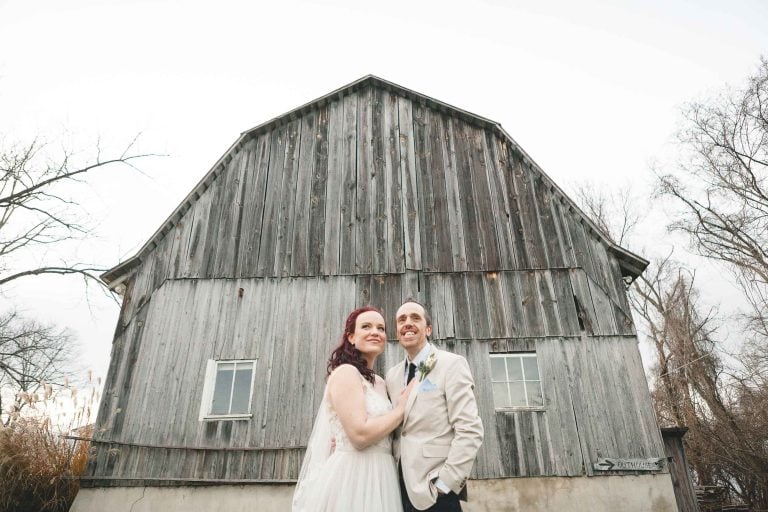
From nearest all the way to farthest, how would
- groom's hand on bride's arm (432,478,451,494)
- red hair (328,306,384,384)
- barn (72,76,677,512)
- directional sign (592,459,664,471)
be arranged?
1. groom's hand on bride's arm (432,478,451,494)
2. red hair (328,306,384,384)
3. directional sign (592,459,664,471)
4. barn (72,76,677,512)

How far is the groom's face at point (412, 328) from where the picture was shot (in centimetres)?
327

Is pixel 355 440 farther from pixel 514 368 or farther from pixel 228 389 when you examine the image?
pixel 228 389

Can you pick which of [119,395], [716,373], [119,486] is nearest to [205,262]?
[119,395]

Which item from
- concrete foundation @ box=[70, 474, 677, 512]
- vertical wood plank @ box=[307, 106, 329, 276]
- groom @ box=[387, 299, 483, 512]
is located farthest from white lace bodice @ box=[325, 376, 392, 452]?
vertical wood plank @ box=[307, 106, 329, 276]

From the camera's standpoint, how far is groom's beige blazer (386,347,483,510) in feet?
9.02

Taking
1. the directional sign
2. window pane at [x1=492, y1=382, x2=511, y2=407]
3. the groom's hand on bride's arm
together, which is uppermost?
window pane at [x1=492, y1=382, x2=511, y2=407]

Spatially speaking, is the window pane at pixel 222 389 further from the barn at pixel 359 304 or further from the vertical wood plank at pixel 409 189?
the vertical wood plank at pixel 409 189

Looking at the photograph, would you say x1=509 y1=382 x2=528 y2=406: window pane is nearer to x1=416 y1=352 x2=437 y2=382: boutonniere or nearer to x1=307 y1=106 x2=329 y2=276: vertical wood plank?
x1=307 y1=106 x2=329 y2=276: vertical wood plank

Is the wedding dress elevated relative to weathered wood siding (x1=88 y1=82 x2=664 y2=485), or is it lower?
lower

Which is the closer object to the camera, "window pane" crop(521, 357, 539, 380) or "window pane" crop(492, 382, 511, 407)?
"window pane" crop(492, 382, 511, 407)

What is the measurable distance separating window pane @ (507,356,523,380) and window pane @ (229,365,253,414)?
4337mm

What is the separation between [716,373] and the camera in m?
17.5

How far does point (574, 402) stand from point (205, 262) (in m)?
6.93

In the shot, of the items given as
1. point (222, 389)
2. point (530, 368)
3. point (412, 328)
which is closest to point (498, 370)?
point (530, 368)
